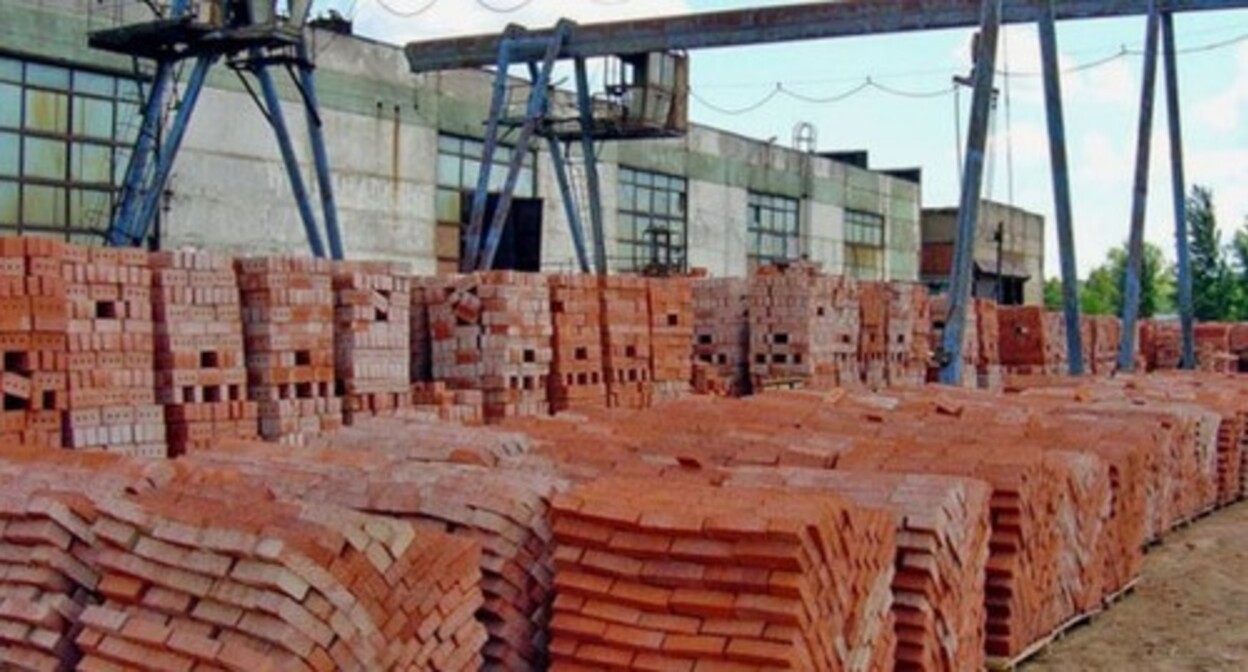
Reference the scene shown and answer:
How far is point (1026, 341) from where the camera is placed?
28.1 metres

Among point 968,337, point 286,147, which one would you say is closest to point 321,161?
point 286,147

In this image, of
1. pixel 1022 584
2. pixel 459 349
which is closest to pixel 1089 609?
pixel 1022 584

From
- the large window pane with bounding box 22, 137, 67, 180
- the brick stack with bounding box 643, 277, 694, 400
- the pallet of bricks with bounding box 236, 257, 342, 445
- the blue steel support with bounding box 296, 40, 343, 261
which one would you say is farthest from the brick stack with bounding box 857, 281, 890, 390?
the large window pane with bounding box 22, 137, 67, 180

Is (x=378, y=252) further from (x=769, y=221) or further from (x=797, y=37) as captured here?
(x=769, y=221)

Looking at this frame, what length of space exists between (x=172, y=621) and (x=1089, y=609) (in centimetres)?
660

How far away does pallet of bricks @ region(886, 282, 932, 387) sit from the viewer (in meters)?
21.1

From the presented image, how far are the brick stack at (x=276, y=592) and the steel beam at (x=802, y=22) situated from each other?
17717mm

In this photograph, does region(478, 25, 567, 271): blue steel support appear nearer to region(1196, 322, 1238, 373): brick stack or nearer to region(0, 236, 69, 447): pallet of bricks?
region(0, 236, 69, 447): pallet of bricks

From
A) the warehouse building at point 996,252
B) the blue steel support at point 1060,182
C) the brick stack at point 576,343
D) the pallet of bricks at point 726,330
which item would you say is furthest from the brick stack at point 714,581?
the warehouse building at point 996,252

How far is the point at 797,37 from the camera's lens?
72.9ft

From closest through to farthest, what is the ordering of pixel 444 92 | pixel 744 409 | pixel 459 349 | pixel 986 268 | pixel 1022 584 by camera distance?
pixel 1022 584
pixel 744 409
pixel 459 349
pixel 444 92
pixel 986 268

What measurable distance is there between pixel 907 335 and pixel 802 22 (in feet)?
17.4

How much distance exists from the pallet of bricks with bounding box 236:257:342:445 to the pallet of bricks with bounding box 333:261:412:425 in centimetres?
29

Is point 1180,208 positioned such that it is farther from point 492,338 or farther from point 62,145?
point 62,145
